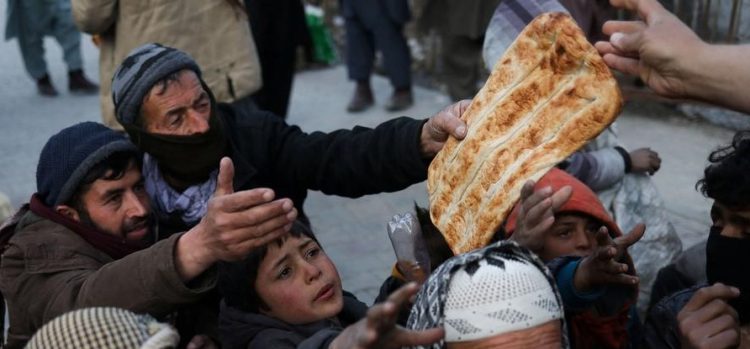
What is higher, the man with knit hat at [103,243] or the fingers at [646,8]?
the fingers at [646,8]

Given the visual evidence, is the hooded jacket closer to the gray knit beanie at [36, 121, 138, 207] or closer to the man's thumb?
the man's thumb

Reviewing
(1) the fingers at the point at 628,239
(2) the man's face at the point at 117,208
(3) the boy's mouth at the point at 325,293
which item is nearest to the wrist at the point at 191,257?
(3) the boy's mouth at the point at 325,293

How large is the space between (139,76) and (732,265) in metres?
1.73

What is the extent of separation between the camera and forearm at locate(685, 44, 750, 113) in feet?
6.00

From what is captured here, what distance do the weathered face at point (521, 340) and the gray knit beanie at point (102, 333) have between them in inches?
21.7

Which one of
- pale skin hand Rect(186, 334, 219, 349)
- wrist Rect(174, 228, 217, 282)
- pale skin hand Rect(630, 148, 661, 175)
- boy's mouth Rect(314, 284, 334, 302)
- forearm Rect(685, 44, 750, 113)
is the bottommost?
pale skin hand Rect(630, 148, 661, 175)

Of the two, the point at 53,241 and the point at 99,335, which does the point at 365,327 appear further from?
the point at 53,241

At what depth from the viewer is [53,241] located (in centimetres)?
246

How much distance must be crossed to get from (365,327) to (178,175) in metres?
1.36

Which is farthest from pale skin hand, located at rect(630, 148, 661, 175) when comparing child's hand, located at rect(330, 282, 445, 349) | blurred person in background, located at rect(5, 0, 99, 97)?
blurred person in background, located at rect(5, 0, 99, 97)

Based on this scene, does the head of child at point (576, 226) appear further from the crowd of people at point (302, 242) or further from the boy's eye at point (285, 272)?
the boy's eye at point (285, 272)

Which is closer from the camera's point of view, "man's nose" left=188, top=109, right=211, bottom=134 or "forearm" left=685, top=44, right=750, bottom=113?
"forearm" left=685, top=44, right=750, bottom=113

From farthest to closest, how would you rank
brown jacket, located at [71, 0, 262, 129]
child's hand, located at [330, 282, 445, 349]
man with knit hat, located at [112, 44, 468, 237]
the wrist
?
brown jacket, located at [71, 0, 262, 129] < man with knit hat, located at [112, 44, 468, 237] < the wrist < child's hand, located at [330, 282, 445, 349]

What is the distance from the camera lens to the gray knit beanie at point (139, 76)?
9.37 feet
